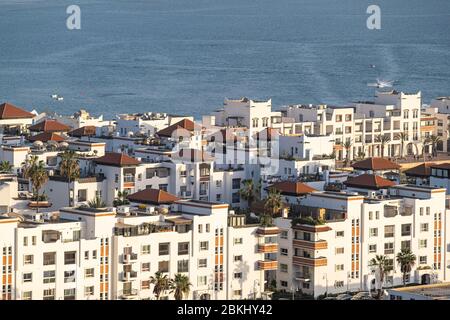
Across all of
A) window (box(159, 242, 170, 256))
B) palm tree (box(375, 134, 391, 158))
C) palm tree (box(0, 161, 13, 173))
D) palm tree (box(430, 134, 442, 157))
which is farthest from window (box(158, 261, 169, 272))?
palm tree (box(430, 134, 442, 157))

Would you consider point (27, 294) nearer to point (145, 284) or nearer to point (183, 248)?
point (145, 284)

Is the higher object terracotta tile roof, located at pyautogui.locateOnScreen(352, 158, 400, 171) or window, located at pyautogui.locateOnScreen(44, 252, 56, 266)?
terracotta tile roof, located at pyautogui.locateOnScreen(352, 158, 400, 171)

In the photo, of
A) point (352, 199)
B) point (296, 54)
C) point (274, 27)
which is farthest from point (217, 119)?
point (274, 27)

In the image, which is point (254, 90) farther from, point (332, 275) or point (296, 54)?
point (332, 275)

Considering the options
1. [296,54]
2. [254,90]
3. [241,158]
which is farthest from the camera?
[296,54]

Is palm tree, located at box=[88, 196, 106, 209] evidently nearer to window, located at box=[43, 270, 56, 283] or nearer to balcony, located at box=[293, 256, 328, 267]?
balcony, located at box=[293, 256, 328, 267]

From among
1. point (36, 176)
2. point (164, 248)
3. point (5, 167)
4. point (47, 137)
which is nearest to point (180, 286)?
point (164, 248)
